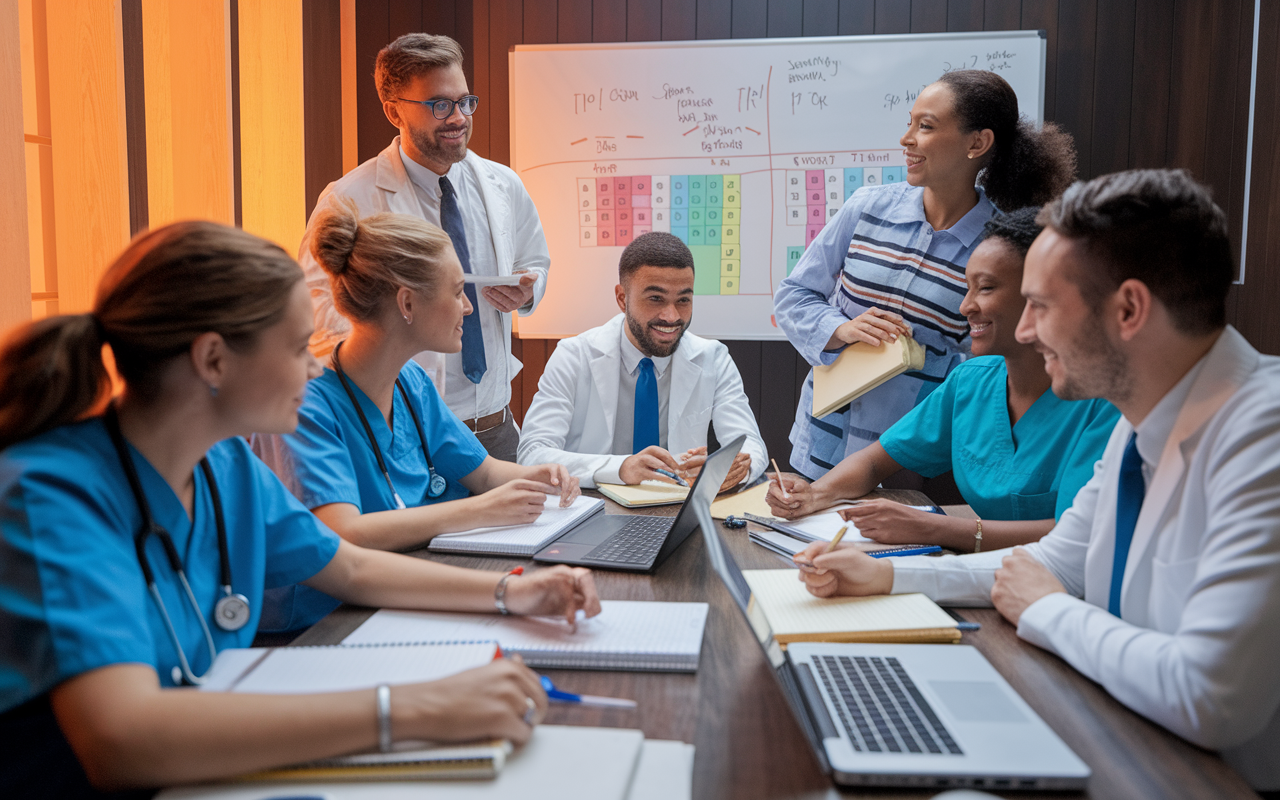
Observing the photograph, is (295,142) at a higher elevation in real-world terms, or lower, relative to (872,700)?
higher

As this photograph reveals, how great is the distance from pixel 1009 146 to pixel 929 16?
4.96 ft

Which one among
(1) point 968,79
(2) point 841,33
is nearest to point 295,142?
(2) point 841,33

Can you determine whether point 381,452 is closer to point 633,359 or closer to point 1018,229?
point 633,359

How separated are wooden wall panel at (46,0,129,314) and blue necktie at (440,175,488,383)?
37.0 inches

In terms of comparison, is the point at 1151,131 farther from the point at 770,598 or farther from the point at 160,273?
the point at 160,273

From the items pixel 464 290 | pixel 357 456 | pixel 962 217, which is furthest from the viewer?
pixel 464 290

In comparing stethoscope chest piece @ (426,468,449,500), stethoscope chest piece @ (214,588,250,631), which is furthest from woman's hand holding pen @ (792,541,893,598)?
stethoscope chest piece @ (426,468,449,500)

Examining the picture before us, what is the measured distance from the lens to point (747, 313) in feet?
12.1

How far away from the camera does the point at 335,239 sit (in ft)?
5.40

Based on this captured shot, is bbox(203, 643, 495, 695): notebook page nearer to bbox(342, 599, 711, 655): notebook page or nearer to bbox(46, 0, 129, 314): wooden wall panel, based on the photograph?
bbox(342, 599, 711, 655): notebook page

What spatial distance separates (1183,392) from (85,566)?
1213 millimetres

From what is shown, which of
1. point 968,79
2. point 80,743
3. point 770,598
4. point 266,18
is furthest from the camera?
point 266,18

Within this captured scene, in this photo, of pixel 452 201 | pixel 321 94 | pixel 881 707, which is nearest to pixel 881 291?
pixel 452 201

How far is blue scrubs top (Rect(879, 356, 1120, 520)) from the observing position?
Result: 1.58 m
